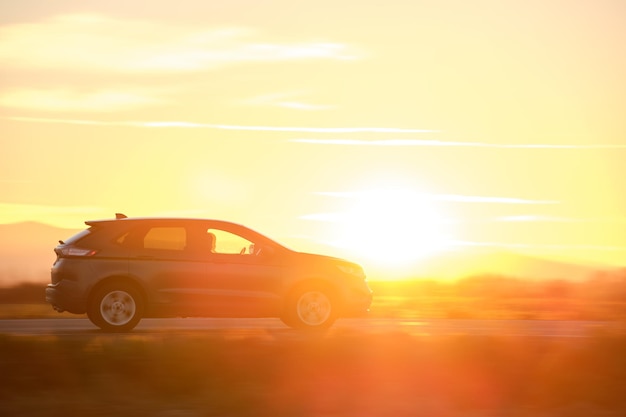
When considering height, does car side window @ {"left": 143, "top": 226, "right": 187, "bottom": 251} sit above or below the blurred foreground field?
above

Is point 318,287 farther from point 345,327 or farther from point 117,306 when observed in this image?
point 117,306

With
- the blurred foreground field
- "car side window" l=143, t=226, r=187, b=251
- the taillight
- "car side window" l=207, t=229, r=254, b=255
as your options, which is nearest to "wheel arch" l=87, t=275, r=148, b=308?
the taillight

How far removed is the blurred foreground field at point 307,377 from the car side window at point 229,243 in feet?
8.18

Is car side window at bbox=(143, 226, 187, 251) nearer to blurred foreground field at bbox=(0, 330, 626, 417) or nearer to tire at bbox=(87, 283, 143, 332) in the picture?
tire at bbox=(87, 283, 143, 332)

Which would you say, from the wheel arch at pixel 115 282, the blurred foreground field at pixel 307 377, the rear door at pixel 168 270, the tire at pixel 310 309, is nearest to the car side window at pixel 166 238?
the rear door at pixel 168 270

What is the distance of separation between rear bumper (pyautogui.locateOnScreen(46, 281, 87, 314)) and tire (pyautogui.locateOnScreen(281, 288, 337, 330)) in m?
2.94

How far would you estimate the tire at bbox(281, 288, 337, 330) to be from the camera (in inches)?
667

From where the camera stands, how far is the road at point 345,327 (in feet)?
54.4

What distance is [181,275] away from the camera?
16.5 m

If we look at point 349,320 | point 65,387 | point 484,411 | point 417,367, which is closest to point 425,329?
point 349,320

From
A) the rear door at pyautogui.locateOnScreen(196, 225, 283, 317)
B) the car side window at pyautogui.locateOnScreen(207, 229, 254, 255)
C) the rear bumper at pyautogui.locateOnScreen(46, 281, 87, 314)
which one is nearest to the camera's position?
the rear bumper at pyautogui.locateOnScreen(46, 281, 87, 314)

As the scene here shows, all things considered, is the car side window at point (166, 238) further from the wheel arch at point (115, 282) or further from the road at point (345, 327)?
the road at point (345, 327)

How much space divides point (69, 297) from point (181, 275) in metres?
1.62

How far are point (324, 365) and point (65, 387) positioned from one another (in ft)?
9.59
